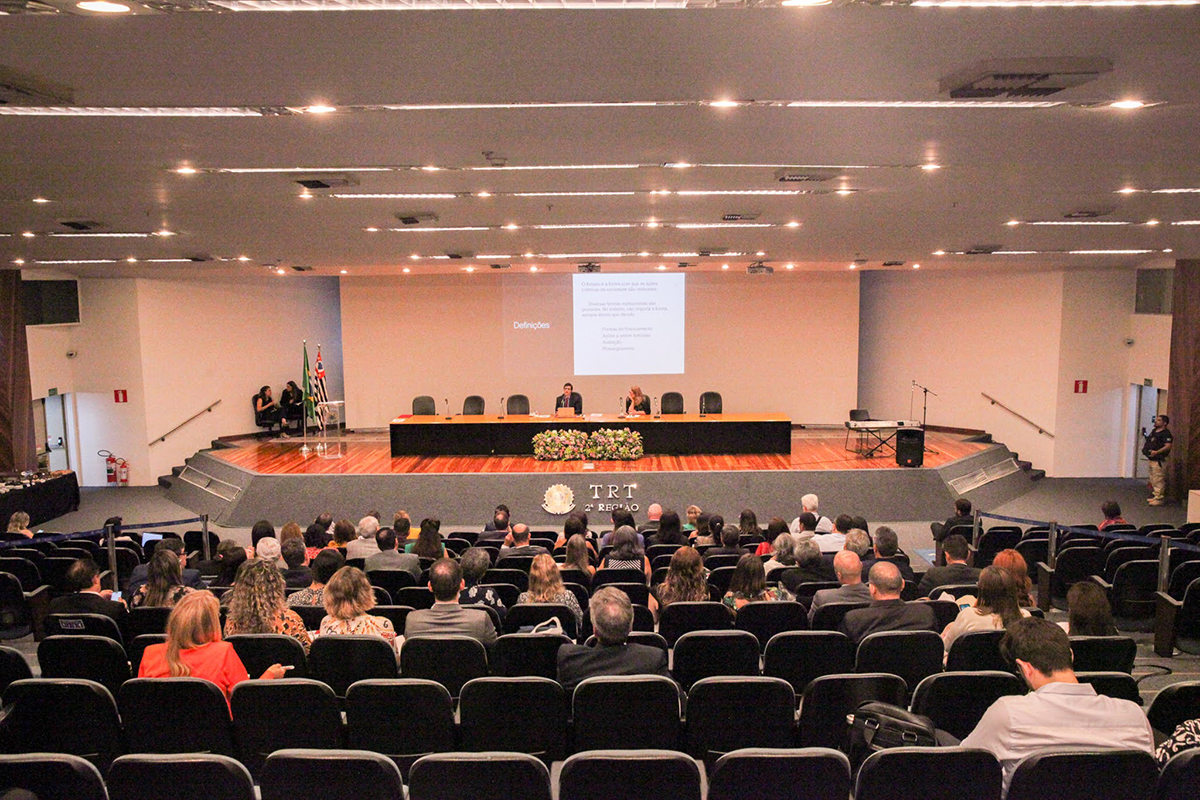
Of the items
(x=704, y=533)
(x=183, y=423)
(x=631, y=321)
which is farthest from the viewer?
(x=631, y=321)

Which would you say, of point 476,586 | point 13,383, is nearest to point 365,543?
Result: point 476,586

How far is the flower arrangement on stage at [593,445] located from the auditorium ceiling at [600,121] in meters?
5.19

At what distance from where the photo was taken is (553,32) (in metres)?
3.28

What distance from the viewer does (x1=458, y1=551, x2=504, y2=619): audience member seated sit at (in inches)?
213

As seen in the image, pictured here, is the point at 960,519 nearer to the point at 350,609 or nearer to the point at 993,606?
the point at 993,606

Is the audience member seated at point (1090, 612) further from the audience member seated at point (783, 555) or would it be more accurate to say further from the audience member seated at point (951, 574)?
the audience member seated at point (783, 555)

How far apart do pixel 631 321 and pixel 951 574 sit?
11.5 m

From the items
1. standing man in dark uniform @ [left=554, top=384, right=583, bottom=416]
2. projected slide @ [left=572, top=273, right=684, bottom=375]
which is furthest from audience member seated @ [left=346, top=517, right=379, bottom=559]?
projected slide @ [left=572, top=273, right=684, bottom=375]

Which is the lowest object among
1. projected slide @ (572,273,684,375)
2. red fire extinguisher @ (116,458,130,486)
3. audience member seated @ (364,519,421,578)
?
red fire extinguisher @ (116,458,130,486)

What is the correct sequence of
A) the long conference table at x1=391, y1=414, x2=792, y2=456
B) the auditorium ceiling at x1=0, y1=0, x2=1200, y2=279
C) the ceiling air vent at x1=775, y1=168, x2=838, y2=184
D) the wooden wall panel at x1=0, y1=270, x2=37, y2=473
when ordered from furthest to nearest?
the long conference table at x1=391, y1=414, x2=792, y2=456 < the wooden wall panel at x1=0, y1=270, x2=37, y2=473 < the ceiling air vent at x1=775, y1=168, x2=838, y2=184 < the auditorium ceiling at x1=0, y1=0, x2=1200, y2=279

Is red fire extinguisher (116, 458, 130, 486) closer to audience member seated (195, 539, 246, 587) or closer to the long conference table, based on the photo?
the long conference table

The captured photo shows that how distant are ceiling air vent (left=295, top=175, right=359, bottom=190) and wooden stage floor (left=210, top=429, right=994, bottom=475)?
7.36 meters

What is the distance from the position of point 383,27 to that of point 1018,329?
15.7m

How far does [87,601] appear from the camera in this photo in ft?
18.5
